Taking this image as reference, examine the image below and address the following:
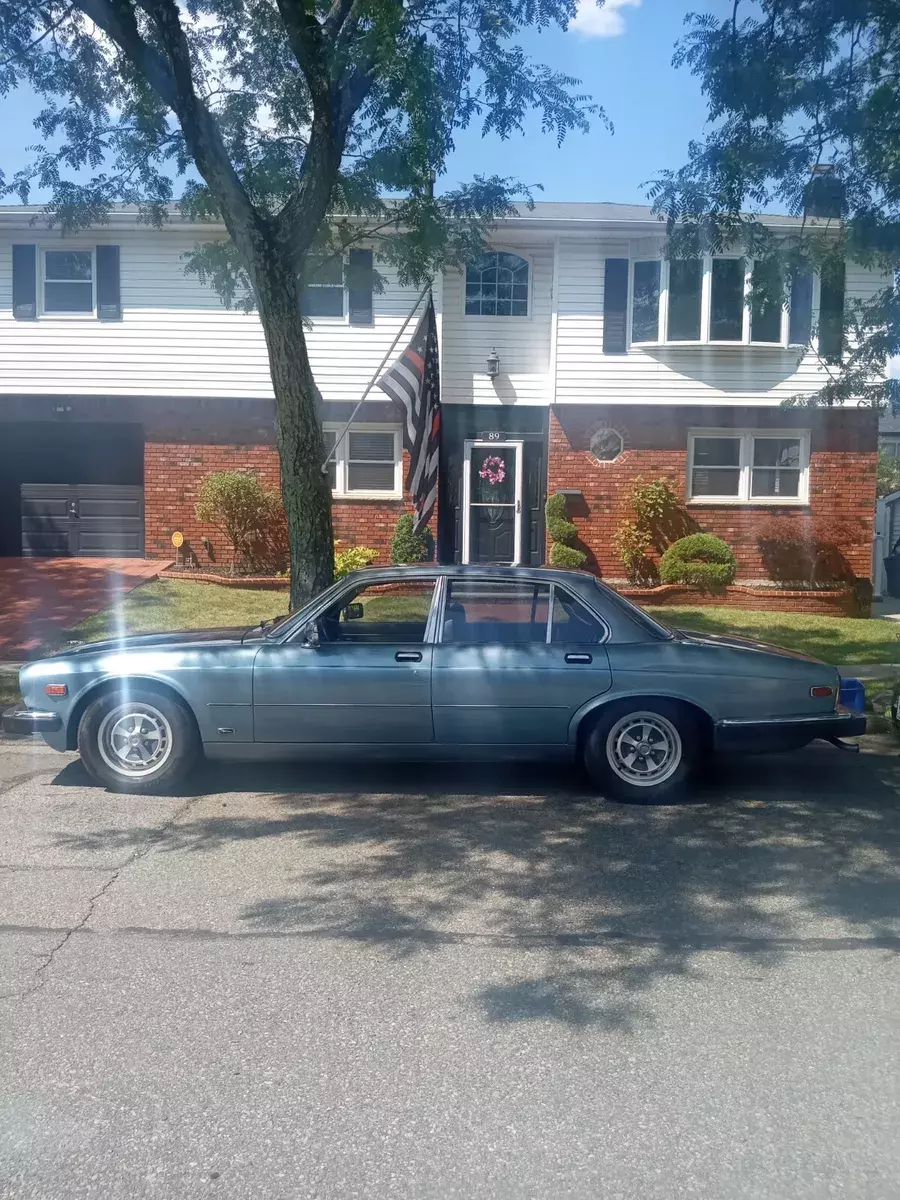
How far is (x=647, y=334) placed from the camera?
17.6m

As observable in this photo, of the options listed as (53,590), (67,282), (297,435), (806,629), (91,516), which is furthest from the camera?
(91,516)

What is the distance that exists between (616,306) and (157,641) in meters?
12.2

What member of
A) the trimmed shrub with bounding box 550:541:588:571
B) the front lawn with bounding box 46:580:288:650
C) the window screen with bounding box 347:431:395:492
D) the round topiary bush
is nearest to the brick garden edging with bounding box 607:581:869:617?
the round topiary bush

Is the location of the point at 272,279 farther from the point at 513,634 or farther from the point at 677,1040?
the point at 677,1040

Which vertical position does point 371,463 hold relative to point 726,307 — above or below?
below

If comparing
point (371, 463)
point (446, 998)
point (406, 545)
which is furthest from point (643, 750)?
point (371, 463)

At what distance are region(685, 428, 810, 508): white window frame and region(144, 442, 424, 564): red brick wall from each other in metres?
4.53

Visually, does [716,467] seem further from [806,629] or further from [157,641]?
[157,641]

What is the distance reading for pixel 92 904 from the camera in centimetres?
510

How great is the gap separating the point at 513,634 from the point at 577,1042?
341 centimetres

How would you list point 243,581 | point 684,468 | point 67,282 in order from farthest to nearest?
1. point 684,468
2. point 67,282
3. point 243,581

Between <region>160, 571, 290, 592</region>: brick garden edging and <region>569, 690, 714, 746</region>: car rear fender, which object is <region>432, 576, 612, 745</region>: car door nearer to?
<region>569, 690, 714, 746</region>: car rear fender

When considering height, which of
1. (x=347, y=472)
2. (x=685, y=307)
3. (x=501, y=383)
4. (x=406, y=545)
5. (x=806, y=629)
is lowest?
(x=806, y=629)

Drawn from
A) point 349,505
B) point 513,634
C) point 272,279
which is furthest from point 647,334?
point 513,634
